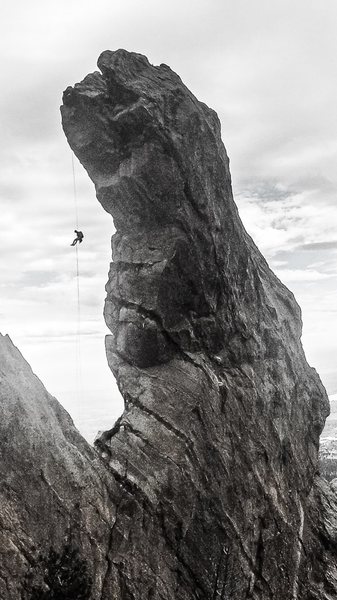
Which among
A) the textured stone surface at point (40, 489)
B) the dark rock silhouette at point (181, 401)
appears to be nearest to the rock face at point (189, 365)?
the dark rock silhouette at point (181, 401)

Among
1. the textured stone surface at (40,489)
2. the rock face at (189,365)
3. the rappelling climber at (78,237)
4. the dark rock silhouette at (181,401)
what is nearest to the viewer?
the textured stone surface at (40,489)

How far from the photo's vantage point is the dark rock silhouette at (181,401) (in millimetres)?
32312

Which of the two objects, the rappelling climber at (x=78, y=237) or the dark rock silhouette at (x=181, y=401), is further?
the rappelling climber at (x=78, y=237)

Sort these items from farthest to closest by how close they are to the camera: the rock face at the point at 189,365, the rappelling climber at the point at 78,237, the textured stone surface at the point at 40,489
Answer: the rappelling climber at the point at 78,237 → the rock face at the point at 189,365 → the textured stone surface at the point at 40,489

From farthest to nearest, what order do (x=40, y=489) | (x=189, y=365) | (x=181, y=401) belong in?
(x=189, y=365)
(x=181, y=401)
(x=40, y=489)

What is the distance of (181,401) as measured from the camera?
37.5 metres

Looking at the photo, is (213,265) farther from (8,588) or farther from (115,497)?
(8,588)

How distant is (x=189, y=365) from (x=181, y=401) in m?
3.56

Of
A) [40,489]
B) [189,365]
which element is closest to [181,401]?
[189,365]

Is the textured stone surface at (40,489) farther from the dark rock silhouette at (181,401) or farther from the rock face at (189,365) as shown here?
the rock face at (189,365)

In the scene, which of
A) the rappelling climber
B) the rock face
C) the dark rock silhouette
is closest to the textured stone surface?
the dark rock silhouette

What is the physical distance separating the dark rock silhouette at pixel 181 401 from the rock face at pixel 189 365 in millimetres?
119

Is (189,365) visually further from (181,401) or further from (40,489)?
(40,489)

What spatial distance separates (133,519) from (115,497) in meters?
1.89
